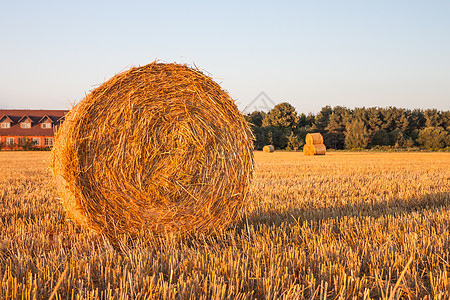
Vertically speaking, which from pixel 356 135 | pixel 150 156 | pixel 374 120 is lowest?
pixel 150 156

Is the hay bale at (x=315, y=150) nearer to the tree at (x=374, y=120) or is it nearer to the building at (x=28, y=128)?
the tree at (x=374, y=120)

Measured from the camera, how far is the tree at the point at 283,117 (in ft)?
159

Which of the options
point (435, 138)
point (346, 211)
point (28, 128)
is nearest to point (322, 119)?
point (435, 138)

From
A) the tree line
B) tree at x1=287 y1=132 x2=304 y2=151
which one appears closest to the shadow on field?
the tree line

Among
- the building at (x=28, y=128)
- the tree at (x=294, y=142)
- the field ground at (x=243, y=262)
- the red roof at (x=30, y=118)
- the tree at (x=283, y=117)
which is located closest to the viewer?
the field ground at (x=243, y=262)

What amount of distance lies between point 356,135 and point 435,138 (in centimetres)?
827

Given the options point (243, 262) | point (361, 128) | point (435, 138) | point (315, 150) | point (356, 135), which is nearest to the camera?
point (243, 262)

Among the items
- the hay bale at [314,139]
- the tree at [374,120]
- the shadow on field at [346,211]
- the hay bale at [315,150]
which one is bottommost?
the shadow on field at [346,211]

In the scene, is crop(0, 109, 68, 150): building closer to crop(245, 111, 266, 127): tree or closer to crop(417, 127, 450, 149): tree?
crop(245, 111, 266, 127): tree

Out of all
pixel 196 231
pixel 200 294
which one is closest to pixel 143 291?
pixel 200 294

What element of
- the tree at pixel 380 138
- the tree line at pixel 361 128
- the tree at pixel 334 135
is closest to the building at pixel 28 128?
the tree line at pixel 361 128

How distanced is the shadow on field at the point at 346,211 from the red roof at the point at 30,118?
1700 inches

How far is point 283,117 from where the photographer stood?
4869 centimetres

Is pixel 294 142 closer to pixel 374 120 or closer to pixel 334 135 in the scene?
pixel 334 135
